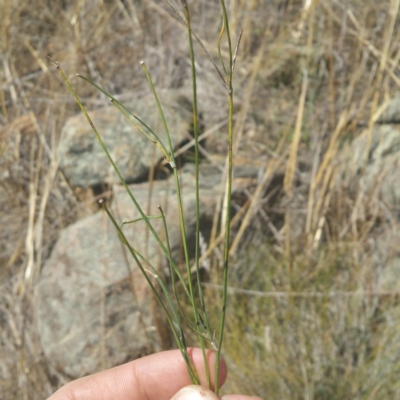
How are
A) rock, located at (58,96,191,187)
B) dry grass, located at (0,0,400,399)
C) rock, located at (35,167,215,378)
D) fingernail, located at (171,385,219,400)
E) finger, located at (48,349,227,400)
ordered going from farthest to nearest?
rock, located at (58,96,191,187)
rock, located at (35,167,215,378)
dry grass, located at (0,0,400,399)
finger, located at (48,349,227,400)
fingernail, located at (171,385,219,400)

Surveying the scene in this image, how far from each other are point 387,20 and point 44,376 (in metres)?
1.93

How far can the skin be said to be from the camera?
1062 millimetres

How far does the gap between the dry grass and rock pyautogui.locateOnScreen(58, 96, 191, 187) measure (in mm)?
75

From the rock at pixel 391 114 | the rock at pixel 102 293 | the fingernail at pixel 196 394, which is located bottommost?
the rock at pixel 102 293

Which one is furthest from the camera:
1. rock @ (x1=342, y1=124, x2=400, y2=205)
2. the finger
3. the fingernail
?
→ rock @ (x1=342, y1=124, x2=400, y2=205)

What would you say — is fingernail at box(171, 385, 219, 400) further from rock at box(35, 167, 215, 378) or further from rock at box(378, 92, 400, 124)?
rock at box(378, 92, 400, 124)

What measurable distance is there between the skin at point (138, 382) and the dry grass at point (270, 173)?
423mm

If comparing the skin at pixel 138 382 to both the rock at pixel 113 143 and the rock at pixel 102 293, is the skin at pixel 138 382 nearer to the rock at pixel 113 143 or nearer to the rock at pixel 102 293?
the rock at pixel 102 293

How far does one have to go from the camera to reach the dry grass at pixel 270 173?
1.53m

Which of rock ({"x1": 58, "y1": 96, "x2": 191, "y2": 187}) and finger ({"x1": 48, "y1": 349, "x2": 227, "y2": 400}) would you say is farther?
rock ({"x1": 58, "y1": 96, "x2": 191, "y2": 187})

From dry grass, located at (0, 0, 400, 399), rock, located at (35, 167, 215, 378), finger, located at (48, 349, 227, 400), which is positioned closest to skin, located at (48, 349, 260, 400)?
finger, located at (48, 349, 227, 400)

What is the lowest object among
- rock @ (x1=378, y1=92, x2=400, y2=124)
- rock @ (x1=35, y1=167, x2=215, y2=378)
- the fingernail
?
rock @ (x1=35, y1=167, x2=215, y2=378)

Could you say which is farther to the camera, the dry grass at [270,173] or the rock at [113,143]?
the rock at [113,143]

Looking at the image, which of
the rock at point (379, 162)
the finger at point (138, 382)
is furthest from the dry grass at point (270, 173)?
the finger at point (138, 382)
